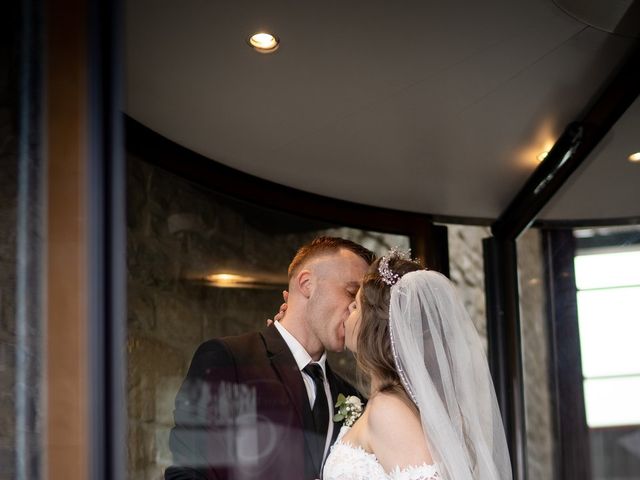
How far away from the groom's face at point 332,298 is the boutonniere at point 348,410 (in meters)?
0.18

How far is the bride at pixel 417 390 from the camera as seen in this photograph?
2.43 meters

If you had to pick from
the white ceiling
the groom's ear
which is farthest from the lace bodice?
the white ceiling

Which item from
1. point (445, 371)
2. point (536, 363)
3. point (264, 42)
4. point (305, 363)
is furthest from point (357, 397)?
point (264, 42)

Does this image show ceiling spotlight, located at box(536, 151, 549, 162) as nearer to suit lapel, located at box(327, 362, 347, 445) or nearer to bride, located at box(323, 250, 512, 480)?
bride, located at box(323, 250, 512, 480)

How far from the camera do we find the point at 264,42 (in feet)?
8.33

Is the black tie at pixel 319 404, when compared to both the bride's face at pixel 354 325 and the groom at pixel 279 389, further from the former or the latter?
the bride's face at pixel 354 325

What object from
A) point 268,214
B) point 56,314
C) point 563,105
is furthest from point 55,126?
point 563,105

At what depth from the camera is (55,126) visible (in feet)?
5.51

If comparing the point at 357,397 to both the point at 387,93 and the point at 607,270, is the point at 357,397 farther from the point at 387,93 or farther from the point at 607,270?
the point at 607,270

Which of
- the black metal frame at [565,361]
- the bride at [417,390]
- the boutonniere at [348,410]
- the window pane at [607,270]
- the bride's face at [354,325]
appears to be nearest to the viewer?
the bride at [417,390]

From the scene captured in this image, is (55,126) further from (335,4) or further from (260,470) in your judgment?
(260,470)

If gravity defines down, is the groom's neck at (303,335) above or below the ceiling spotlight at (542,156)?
below

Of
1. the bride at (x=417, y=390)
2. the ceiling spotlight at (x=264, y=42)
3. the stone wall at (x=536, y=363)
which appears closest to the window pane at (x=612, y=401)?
the stone wall at (x=536, y=363)

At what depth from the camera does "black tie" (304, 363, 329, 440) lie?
2.82 meters
